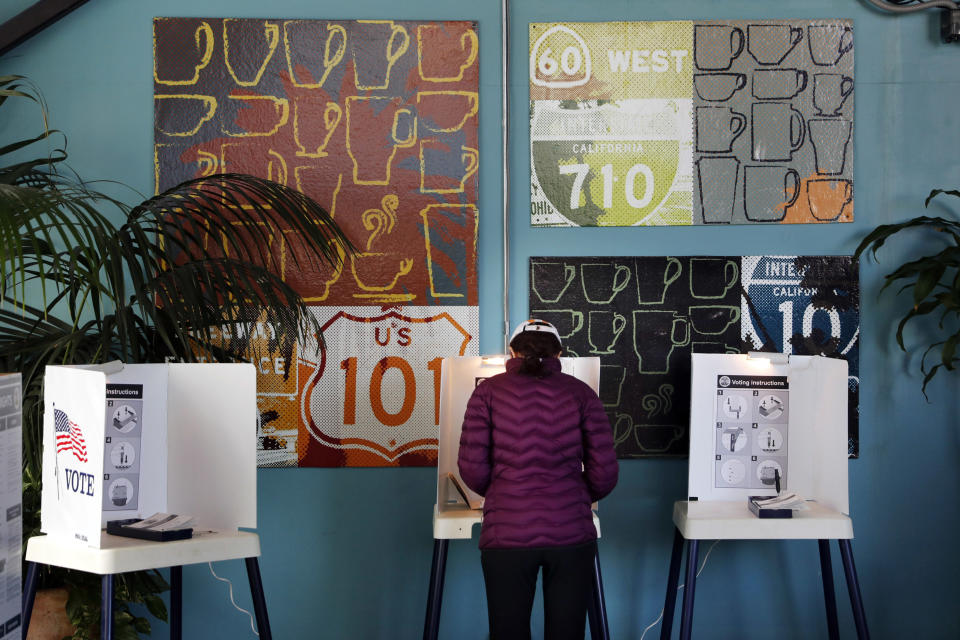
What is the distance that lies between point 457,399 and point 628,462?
89cm

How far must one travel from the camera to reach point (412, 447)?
3.26m

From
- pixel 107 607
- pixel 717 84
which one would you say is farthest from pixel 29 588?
pixel 717 84

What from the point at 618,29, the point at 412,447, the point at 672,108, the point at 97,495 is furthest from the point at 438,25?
the point at 97,495

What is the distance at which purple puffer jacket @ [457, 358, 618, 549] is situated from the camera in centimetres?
229

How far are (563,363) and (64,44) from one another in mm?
2500

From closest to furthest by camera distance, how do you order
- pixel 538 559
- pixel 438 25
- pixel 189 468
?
pixel 538 559 < pixel 189 468 < pixel 438 25

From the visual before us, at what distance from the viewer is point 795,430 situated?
2967 mm

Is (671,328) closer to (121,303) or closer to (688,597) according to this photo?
(688,597)

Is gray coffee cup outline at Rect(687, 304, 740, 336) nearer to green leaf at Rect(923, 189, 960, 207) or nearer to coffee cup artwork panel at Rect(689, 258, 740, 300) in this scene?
coffee cup artwork panel at Rect(689, 258, 740, 300)

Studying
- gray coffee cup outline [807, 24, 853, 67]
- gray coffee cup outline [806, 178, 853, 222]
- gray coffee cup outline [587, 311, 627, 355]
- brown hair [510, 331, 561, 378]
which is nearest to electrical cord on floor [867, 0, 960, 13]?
gray coffee cup outline [807, 24, 853, 67]

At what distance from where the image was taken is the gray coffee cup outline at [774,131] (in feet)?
10.9

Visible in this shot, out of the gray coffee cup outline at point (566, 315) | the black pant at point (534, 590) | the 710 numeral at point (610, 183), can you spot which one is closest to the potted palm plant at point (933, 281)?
the 710 numeral at point (610, 183)

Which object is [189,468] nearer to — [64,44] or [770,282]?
[64,44]

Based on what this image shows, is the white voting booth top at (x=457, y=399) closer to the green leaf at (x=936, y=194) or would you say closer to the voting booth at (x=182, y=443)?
the voting booth at (x=182, y=443)
